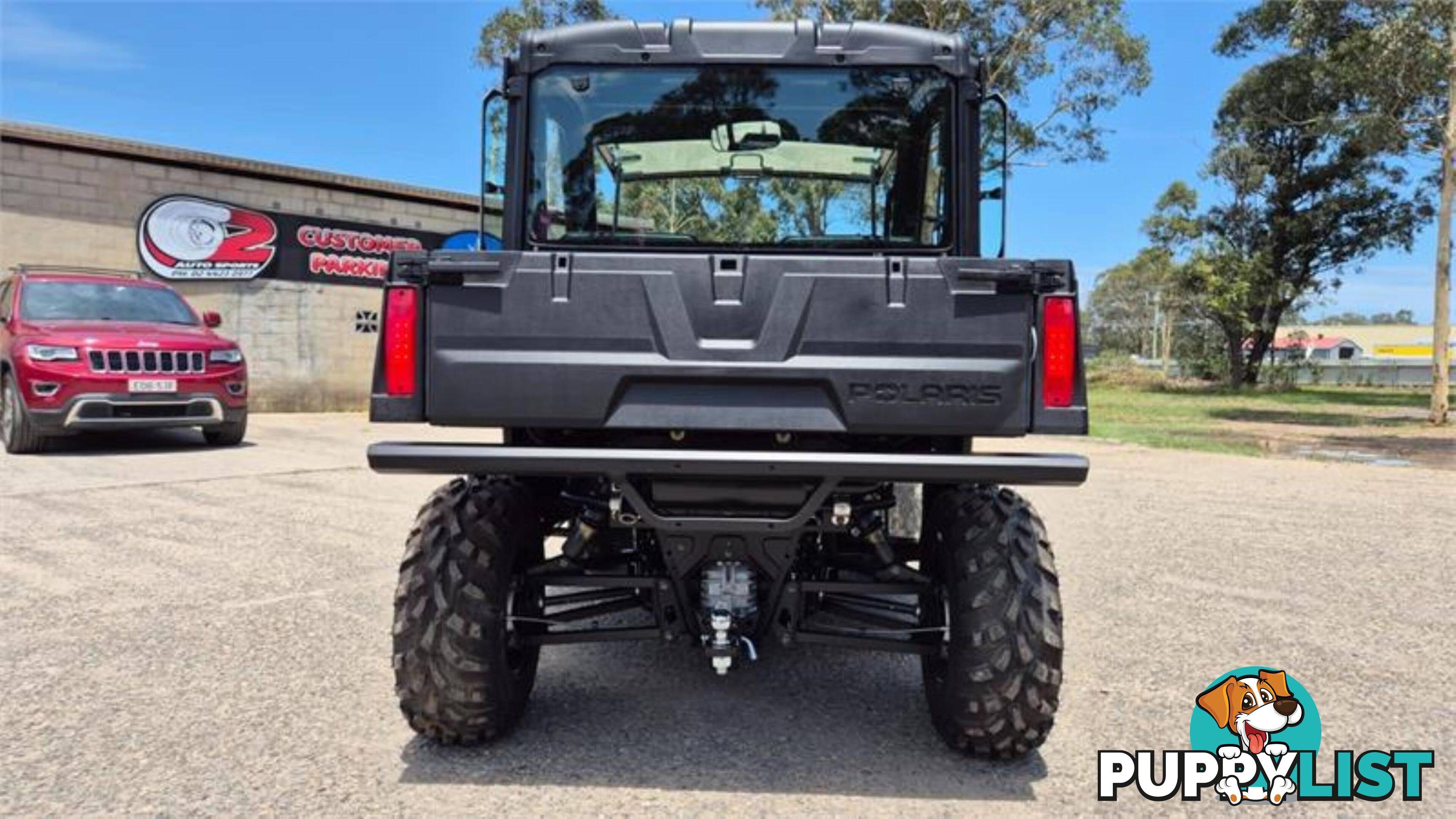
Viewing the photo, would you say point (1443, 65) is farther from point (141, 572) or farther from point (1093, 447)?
point (141, 572)

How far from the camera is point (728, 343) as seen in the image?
272 cm

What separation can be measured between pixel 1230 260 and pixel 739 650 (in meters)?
34.9

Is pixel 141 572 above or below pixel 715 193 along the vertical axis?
below

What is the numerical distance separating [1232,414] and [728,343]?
2405 cm

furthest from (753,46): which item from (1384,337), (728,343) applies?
(1384,337)

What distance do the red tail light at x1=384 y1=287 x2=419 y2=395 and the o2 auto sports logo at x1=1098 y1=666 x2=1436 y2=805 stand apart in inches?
94.7

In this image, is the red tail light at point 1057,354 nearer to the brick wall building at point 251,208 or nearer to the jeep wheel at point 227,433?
the jeep wheel at point 227,433

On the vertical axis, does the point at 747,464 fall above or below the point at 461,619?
above

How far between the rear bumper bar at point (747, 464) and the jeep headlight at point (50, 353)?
8.55m

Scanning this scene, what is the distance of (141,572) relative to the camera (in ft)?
18.0

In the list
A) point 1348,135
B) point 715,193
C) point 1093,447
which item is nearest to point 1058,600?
point 715,193

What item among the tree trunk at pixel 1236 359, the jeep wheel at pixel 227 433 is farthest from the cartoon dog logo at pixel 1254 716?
the tree trunk at pixel 1236 359

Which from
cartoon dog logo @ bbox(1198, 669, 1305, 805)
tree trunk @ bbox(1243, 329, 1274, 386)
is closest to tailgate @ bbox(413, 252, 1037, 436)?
cartoon dog logo @ bbox(1198, 669, 1305, 805)

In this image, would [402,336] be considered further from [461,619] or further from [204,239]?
[204,239]
